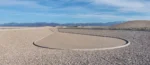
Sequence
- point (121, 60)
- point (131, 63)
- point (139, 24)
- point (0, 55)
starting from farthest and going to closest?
point (139, 24), point (0, 55), point (121, 60), point (131, 63)

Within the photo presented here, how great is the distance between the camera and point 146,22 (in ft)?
157

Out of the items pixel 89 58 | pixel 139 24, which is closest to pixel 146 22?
pixel 139 24

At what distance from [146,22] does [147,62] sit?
38.7 metres

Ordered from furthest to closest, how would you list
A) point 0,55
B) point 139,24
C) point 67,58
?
point 139,24 → point 0,55 → point 67,58

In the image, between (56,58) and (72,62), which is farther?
(56,58)

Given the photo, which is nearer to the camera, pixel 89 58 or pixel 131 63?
pixel 131 63

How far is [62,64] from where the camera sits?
10633 millimetres

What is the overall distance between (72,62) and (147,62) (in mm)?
3455

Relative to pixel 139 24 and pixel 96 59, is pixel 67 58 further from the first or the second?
pixel 139 24

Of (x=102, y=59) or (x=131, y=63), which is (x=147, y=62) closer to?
(x=131, y=63)

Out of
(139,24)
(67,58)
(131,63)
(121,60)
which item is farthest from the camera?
(139,24)

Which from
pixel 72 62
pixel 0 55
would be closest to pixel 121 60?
pixel 72 62

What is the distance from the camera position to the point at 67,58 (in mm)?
12078

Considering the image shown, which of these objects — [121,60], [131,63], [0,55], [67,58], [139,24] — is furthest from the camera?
[139,24]
